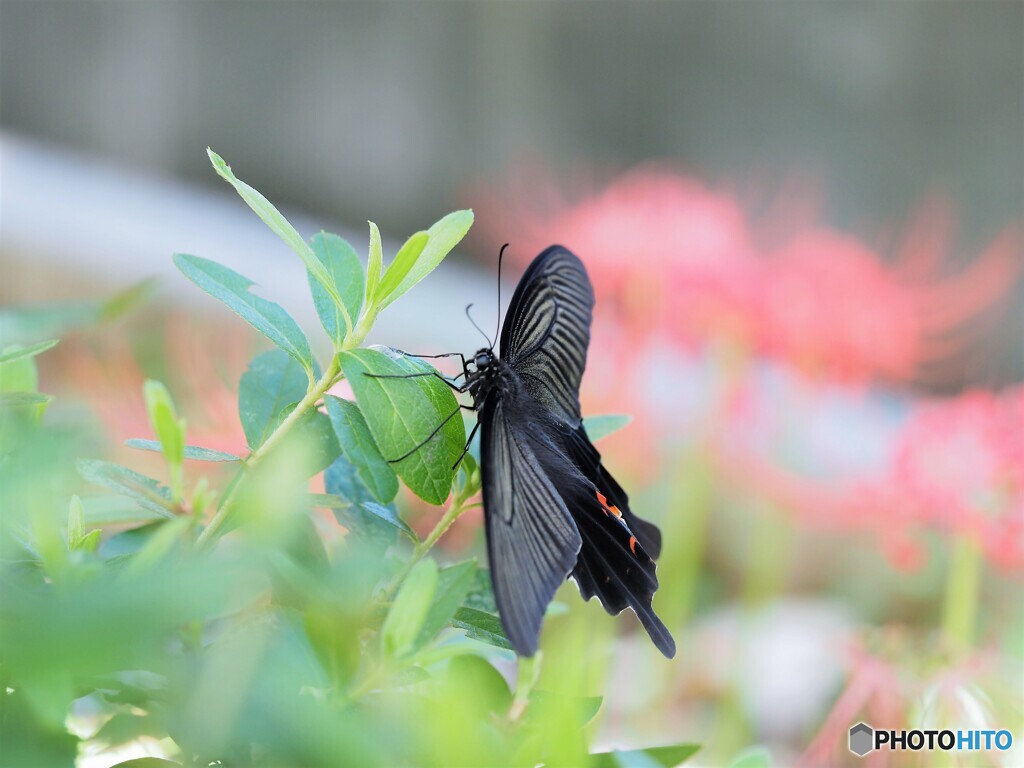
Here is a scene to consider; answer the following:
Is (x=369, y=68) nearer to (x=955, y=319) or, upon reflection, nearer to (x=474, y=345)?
(x=474, y=345)

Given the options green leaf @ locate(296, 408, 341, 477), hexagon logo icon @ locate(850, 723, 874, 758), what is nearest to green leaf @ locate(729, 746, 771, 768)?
green leaf @ locate(296, 408, 341, 477)

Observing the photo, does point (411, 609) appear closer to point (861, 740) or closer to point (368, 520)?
point (368, 520)

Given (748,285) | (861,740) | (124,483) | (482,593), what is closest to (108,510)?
(124,483)

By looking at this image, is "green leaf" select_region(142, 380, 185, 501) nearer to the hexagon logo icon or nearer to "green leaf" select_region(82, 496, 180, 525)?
"green leaf" select_region(82, 496, 180, 525)

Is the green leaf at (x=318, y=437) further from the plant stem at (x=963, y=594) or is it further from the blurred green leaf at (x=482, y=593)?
the plant stem at (x=963, y=594)

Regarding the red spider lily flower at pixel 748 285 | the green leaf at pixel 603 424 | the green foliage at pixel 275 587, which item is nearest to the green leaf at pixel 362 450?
the green foliage at pixel 275 587

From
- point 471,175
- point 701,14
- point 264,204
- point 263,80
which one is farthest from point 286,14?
point 264,204
